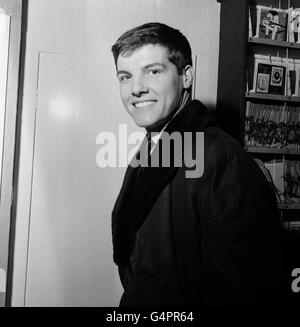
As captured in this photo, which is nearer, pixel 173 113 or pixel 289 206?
pixel 173 113

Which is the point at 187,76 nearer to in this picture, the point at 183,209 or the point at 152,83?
the point at 152,83

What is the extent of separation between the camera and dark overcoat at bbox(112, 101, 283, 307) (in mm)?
964

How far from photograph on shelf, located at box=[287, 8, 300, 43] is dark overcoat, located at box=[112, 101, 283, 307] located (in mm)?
695

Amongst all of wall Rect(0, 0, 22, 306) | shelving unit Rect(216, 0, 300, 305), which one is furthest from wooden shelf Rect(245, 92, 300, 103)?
wall Rect(0, 0, 22, 306)

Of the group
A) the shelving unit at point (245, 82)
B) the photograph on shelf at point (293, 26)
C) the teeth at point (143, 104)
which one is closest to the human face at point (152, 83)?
the teeth at point (143, 104)

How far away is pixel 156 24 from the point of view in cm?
135

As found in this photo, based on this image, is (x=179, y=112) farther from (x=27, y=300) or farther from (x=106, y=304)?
(x=27, y=300)

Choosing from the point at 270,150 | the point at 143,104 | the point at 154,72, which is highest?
the point at 154,72

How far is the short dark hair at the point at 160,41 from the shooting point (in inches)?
50.3

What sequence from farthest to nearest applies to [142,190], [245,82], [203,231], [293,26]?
1. [293,26]
2. [245,82]
3. [142,190]
4. [203,231]

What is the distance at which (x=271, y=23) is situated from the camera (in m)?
1.51

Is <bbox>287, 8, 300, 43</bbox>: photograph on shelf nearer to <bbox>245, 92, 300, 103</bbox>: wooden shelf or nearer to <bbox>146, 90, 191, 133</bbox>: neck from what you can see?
<bbox>245, 92, 300, 103</bbox>: wooden shelf

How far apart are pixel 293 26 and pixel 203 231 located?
103 centimetres

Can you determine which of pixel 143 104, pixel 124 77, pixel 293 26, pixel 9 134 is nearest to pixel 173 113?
pixel 143 104
